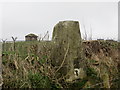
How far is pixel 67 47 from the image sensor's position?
4441 millimetres

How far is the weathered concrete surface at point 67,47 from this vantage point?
174 inches

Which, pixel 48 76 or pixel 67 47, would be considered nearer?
pixel 48 76

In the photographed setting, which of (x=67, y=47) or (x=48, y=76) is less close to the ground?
(x=67, y=47)

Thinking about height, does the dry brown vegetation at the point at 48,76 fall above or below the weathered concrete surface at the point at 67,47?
below

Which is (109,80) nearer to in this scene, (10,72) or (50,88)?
(50,88)

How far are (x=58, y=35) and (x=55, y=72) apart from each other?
90 cm

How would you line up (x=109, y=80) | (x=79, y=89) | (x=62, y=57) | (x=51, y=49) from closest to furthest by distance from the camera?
1. (x=109, y=80)
2. (x=79, y=89)
3. (x=62, y=57)
4. (x=51, y=49)

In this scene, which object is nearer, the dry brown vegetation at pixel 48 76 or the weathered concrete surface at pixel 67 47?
the dry brown vegetation at pixel 48 76

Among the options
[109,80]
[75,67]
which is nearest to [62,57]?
[75,67]

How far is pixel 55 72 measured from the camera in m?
4.23

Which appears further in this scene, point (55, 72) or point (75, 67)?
point (75, 67)

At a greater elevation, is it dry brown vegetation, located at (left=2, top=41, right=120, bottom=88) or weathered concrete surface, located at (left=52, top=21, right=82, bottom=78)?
weathered concrete surface, located at (left=52, top=21, right=82, bottom=78)

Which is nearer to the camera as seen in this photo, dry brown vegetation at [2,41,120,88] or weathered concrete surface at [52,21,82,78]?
dry brown vegetation at [2,41,120,88]

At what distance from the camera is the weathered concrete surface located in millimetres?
4410
